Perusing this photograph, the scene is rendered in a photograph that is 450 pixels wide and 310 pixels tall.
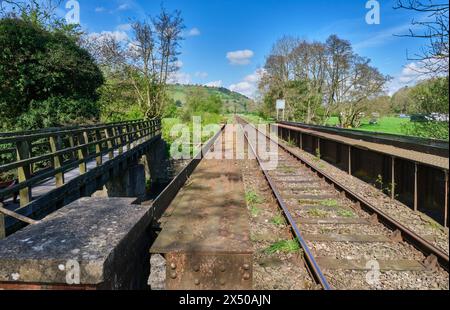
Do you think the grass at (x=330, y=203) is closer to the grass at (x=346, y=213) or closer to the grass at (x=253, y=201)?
the grass at (x=346, y=213)

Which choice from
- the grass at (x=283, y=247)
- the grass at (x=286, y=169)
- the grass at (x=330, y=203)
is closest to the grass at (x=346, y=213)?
the grass at (x=330, y=203)

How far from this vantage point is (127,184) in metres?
12.4

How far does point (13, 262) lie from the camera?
1.49 meters

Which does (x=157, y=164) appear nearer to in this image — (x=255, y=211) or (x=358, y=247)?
(x=255, y=211)

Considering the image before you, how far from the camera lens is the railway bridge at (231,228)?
166cm

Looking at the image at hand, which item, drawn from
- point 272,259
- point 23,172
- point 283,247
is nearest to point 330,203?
point 283,247

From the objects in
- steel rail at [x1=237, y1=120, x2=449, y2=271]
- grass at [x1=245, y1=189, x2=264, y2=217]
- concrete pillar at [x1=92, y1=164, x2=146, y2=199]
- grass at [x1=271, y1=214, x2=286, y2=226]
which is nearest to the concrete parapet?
steel rail at [x1=237, y1=120, x2=449, y2=271]

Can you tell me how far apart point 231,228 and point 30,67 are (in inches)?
556

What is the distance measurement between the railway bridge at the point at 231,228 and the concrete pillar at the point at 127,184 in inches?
6.5

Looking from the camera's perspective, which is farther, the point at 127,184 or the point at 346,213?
the point at 127,184

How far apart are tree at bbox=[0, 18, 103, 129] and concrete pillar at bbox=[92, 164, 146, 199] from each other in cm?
492

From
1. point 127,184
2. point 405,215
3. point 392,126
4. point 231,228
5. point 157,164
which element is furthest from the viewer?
point 392,126

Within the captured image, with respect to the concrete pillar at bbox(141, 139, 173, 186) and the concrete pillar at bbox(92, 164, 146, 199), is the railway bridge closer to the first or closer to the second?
the concrete pillar at bbox(92, 164, 146, 199)
